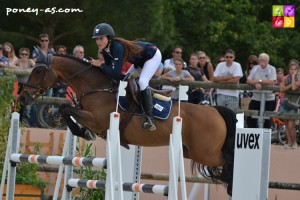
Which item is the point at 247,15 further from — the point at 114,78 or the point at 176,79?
the point at 114,78

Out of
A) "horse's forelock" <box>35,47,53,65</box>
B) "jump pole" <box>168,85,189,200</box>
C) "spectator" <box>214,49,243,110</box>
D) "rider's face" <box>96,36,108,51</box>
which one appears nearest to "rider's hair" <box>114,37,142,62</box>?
"rider's face" <box>96,36,108,51</box>

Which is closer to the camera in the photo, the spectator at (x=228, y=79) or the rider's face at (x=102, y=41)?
the rider's face at (x=102, y=41)

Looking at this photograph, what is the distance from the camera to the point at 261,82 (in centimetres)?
1300

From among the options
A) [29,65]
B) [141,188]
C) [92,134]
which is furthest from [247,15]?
[141,188]

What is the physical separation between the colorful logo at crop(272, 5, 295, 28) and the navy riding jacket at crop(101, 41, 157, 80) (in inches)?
724

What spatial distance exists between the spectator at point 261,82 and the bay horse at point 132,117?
1.91m

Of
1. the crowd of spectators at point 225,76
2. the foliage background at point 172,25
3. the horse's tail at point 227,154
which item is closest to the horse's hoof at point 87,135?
the horse's tail at point 227,154

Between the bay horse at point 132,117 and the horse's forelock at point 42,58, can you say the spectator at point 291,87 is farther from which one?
the horse's forelock at point 42,58

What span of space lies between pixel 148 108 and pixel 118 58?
705mm

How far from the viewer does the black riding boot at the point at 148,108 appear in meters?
10.5

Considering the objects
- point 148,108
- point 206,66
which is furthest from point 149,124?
point 206,66

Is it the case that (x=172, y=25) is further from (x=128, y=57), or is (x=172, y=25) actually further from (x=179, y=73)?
(x=128, y=57)

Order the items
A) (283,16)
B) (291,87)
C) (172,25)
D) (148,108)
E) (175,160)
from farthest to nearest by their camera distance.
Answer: (283,16)
(172,25)
(291,87)
(148,108)
(175,160)

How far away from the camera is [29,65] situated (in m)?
14.5
